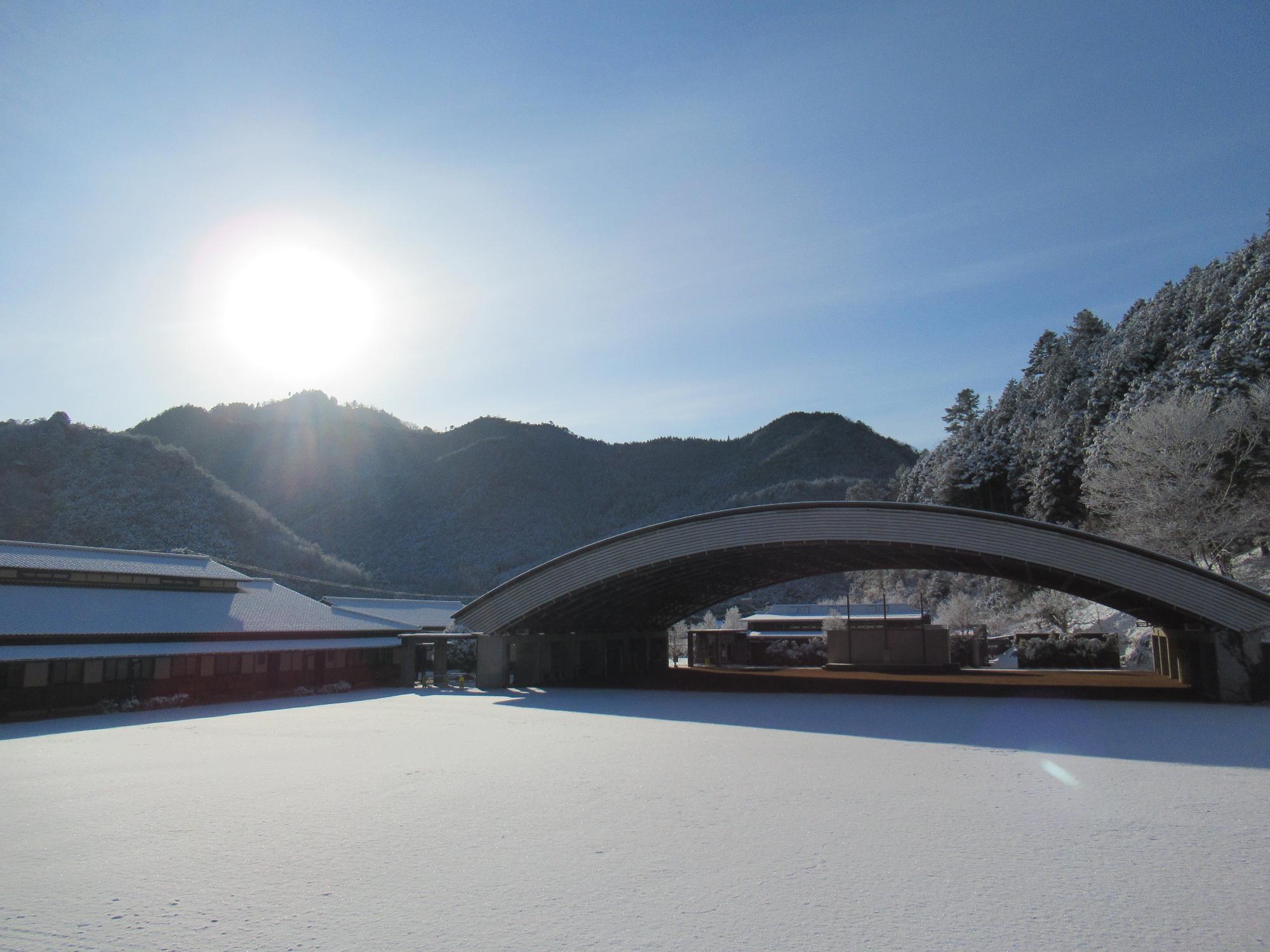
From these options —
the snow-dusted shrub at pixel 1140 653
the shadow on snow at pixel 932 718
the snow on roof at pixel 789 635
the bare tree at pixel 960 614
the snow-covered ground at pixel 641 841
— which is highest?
the bare tree at pixel 960 614

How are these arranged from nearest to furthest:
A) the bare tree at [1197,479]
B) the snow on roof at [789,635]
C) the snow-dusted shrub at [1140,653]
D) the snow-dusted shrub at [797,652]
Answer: the bare tree at [1197,479], the snow-dusted shrub at [1140,653], the snow-dusted shrub at [797,652], the snow on roof at [789,635]

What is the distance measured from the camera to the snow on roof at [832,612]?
5091cm

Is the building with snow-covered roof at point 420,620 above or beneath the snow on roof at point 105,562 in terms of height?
beneath

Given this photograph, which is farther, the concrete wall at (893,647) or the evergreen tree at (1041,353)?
the evergreen tree at (1041,353)

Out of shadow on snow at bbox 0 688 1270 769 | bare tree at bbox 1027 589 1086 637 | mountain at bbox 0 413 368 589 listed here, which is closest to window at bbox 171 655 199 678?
shadow on snow at bbox 0 688 1270 769

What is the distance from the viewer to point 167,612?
2802 cm

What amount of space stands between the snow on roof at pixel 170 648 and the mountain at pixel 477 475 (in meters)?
70.0

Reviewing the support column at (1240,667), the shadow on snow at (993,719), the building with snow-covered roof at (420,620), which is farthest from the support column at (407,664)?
the support column at (1240,667)

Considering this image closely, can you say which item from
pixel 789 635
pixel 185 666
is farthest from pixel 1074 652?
pixel 185 666

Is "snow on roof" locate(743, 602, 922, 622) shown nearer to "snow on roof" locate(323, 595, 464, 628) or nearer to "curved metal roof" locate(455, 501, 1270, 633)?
"curved metal roof" locate(455, 501, 1270, 633)

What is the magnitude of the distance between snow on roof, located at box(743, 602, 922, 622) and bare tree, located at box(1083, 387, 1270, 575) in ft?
41.9

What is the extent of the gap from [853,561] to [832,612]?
2069 centimetres

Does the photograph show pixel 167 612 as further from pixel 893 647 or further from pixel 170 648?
pixel 893 647

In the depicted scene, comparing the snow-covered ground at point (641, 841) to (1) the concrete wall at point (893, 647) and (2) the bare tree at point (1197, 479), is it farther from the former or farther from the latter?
(2) the bare tree at point (1197, 479)
